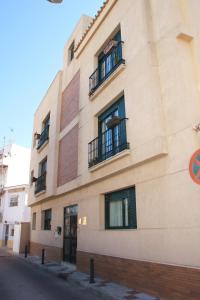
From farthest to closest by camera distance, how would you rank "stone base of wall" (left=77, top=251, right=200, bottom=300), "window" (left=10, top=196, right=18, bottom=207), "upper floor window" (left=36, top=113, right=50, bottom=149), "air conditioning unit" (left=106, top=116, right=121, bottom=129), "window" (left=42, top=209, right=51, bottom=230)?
"window" (left=10, top=196, right=18, bottom=207)
"upper floor window" (left=36, top=113, right=50, bottom=149)
"window" (left=42, top=209, right=51, bottom=230)
"air conditioning unit" (left=106, top=116, right=121, bottom=129)
"stone base of wall" (left=77, top=251, right=200, bottom=300)

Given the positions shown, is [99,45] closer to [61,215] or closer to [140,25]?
[140,25]

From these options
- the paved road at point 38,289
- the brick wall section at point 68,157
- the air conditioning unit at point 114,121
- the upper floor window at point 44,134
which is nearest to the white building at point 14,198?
the upper floor window at point 44,134

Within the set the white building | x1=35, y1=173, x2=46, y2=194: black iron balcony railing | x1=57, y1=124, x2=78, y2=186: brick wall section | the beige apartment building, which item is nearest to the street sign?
the beige apartment building

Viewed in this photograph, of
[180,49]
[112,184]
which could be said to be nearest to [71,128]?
[112,184]

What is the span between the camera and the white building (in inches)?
821

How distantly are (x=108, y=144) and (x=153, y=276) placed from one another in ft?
16.4

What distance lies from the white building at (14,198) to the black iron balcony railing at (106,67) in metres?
13.7

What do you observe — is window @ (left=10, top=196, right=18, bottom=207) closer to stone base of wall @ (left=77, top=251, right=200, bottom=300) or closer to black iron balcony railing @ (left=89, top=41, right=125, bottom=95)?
black iron balcony railing @ (left=89, top=41, right=125, bottom=95)

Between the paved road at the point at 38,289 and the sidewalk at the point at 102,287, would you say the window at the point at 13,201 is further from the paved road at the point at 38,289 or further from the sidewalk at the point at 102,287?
the paved road at the point at 38,289

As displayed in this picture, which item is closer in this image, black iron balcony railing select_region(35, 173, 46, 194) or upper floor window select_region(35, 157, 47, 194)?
black iron balcony railing select_region(35, 173, 46, 194)

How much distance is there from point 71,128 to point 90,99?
2.62 m

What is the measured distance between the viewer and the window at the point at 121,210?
8.14 m

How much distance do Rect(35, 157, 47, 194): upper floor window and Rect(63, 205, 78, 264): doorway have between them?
3.54 meters

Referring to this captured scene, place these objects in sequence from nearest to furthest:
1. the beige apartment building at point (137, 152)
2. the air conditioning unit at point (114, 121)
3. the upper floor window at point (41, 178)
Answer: the beige apartment building at point (137, 152) → the air conditioning unit at point (114, 121) → the upper floor window at point (41, 178)
